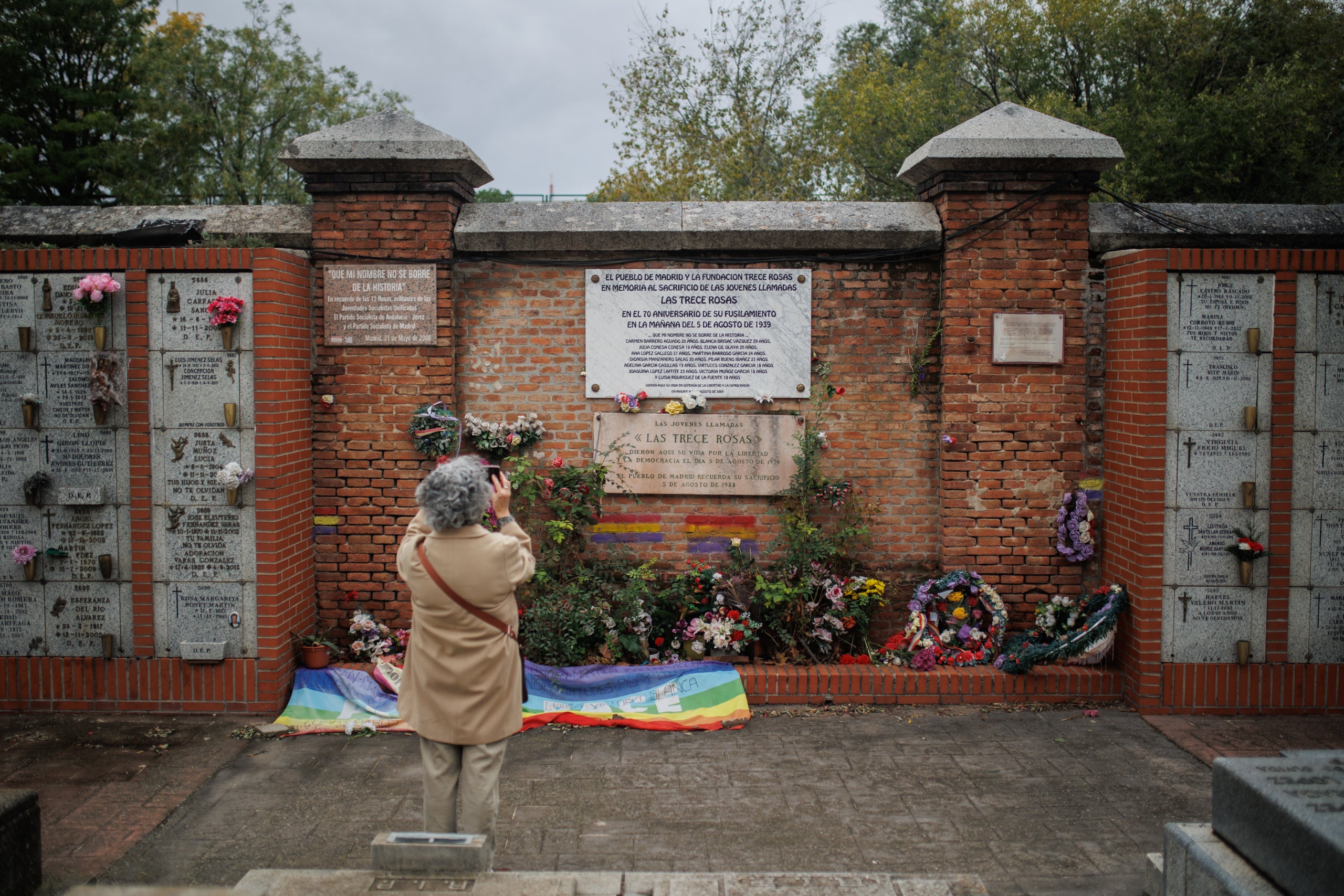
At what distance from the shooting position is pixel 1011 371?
20.1ft

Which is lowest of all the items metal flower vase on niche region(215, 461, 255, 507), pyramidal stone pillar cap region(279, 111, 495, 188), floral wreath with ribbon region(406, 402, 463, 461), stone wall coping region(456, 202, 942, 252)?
metal flower vase on niche region(215, 461, 255, 507)

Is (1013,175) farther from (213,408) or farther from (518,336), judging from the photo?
(213,408)

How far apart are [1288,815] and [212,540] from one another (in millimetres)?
5546

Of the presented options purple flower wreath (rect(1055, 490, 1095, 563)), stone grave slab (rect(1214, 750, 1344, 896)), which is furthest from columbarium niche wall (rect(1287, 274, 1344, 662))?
stone grave slab (rect(1214, 750, 1344, 896))

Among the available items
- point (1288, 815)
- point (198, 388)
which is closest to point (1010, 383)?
point (1288, 815)

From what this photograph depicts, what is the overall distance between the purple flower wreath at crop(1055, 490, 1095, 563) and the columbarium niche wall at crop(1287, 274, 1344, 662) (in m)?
1.15

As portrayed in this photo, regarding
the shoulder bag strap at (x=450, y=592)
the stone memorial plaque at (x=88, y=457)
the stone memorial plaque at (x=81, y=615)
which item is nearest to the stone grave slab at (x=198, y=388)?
the stone memorial plaque at (x=88, y=457)

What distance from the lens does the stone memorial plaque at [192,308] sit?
558 centimetres

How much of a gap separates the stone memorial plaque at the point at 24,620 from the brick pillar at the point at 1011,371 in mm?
5820

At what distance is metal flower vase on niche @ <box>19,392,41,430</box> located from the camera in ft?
18.2

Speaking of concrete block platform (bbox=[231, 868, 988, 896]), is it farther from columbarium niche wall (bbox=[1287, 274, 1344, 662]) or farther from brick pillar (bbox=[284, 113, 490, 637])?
columbarium niche wall (bbox=[1287, 274, 1344, 662])

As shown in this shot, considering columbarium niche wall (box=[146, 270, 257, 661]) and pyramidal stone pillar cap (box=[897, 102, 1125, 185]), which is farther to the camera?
pyramidal stone pillar cap (box=[897, 102, 1125, 185])

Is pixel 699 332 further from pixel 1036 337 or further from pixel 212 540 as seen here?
pixel 212 540

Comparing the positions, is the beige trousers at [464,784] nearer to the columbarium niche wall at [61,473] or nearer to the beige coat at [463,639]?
the beige coat at [463,639]
